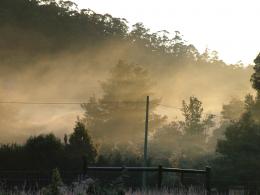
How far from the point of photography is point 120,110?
309 feet

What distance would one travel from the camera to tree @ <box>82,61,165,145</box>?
92688 millimetres

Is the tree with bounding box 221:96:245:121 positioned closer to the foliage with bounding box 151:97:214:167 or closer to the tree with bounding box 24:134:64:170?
the foliage with bounding box 151:97:214:167

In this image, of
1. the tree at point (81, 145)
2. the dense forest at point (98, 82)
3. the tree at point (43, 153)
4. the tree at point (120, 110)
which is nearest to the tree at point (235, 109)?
the dense forest at point (98, 82)

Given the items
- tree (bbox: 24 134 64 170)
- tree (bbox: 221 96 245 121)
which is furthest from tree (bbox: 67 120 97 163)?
tree (bbox: 221 96 245 121)

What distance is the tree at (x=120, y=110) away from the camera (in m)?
92.7

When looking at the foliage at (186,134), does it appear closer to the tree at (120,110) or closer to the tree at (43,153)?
the tree at (120,110)

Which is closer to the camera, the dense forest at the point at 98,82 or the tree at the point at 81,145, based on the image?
the tree at the point at 81,145

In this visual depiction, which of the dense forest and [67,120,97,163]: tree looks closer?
[67,120,97,163]: tree

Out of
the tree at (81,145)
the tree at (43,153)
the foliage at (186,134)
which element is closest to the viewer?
the tree at (43,153)

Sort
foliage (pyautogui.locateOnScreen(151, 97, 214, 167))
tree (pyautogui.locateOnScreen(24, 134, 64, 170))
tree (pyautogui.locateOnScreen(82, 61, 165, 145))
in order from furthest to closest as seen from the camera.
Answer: tree (pyautogui.locateOnScreen(82, 61, 165, 145))
foliage (pyautogui.locateOnScreen(151, 97, 214, 167))
tree (pyautogui.locateOnScreen(24, 134, 64, 170))

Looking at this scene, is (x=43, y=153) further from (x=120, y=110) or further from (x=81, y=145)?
(x=120, y=110)

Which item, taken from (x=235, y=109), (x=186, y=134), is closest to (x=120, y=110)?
(x=186, y=134)

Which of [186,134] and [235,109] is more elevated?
[235,109]

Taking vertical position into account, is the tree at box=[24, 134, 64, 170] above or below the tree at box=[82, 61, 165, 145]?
below
